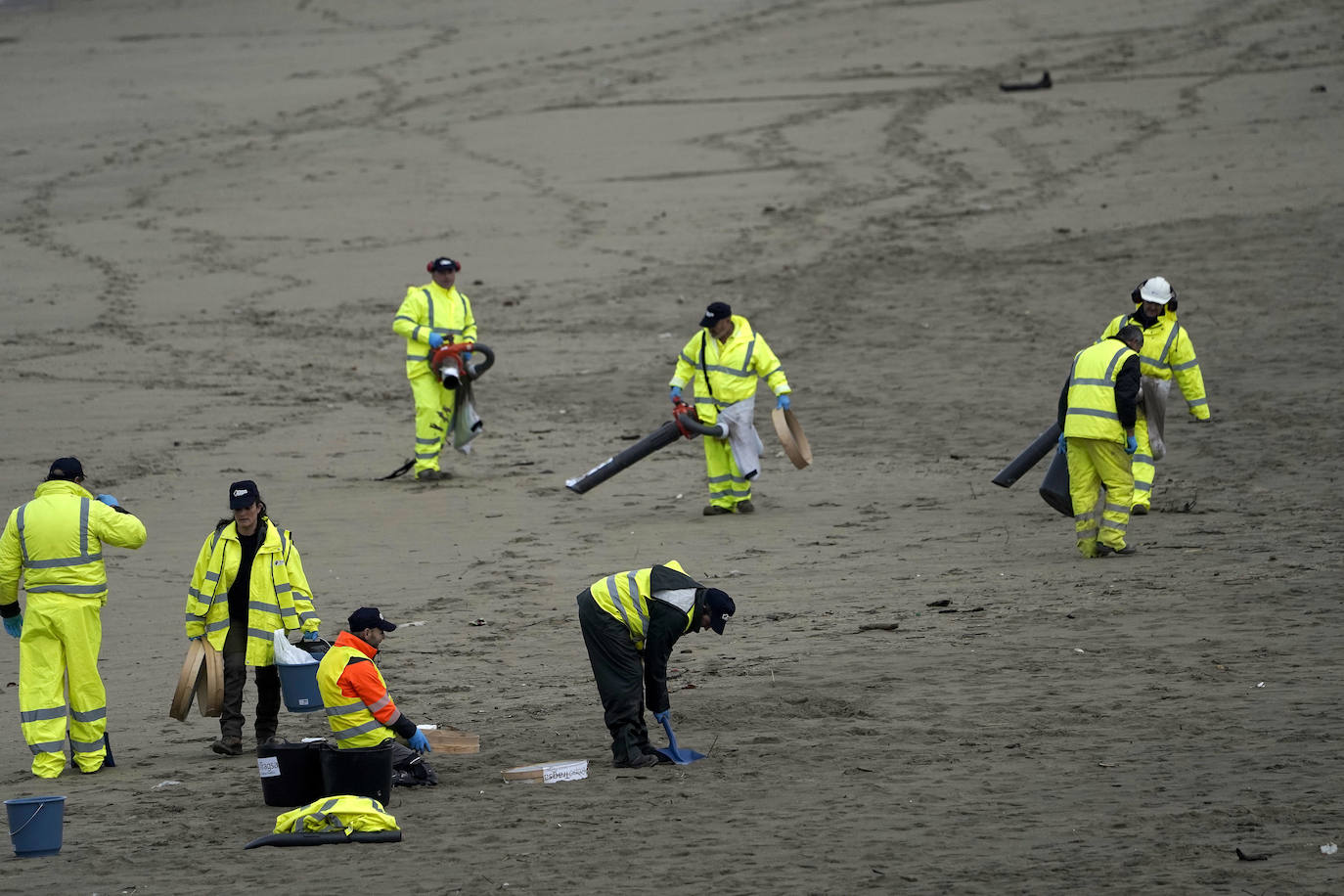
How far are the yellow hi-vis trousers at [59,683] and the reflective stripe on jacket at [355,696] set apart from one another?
5.16 ft

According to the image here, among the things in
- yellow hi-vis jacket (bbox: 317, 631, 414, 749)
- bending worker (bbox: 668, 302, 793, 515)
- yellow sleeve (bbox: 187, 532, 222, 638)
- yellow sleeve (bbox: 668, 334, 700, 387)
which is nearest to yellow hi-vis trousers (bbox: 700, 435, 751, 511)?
bending worker (bbox: 668, 302, 793, 515)

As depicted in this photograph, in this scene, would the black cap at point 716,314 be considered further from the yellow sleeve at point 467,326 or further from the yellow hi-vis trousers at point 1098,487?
the yellow hi-vis trousers at point 1098,487

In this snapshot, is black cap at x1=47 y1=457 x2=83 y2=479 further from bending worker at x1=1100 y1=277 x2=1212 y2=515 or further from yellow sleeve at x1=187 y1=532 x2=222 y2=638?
bending worker at x1=1100 y1=277 x2=1212 y2=515

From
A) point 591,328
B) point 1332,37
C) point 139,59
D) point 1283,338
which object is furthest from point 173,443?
point 1332,37

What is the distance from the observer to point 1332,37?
30969 mm

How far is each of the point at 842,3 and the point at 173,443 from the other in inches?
837

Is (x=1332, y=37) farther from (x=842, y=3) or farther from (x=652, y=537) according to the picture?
(x=652, y=537)

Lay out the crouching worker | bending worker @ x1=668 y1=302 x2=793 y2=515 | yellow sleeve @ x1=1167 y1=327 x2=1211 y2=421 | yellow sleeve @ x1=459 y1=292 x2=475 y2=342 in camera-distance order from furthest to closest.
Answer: yellow sleeve @ x1=459 y1=292 x2=475 y2=342, bending worker @ x1=668 y1=302 x2=793 y2=515, yellow sleeve @ x1=1167 y1=327 x2=1211 y2=421, the crouching worker

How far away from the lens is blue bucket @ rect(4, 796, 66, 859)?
8.11 meters

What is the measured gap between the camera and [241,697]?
1002 centimetres

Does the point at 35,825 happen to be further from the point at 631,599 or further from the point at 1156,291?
the point at 1156,291

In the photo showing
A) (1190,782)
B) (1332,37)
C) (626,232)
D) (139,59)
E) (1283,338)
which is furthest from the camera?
(139,59)

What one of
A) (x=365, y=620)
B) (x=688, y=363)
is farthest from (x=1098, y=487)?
(x=365, y=620)

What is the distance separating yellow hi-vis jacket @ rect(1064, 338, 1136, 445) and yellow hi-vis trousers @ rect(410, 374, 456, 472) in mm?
6402
